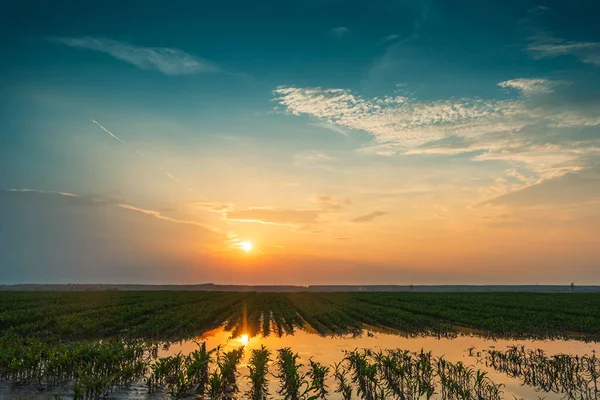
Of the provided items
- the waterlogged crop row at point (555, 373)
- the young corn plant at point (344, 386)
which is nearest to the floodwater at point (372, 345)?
the young corn plant at point (344, 386)

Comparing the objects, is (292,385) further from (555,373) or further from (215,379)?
(555,373)

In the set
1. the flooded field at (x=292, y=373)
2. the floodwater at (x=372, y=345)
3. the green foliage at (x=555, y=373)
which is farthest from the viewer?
the floodwater at (x=372, y=345)

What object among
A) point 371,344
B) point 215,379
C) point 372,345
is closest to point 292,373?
point 215,379

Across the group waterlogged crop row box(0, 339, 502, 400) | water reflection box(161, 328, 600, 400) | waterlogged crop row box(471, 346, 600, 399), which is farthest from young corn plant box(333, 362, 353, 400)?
waterlogged crop row box(471, 346, 600, 399)

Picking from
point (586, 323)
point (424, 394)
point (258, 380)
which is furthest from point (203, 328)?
point (586, 323)

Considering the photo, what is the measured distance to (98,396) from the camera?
11.8m

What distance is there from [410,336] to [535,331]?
9009 mm

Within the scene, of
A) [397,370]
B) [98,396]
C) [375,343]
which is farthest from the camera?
[375,343]

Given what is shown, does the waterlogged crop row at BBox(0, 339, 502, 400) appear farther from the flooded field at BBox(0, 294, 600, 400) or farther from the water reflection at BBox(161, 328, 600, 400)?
the water reflection at BBox(161, 328, 600, 400)

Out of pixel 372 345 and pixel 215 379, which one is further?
pixel 372 345

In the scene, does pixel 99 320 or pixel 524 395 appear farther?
pixel 99 320

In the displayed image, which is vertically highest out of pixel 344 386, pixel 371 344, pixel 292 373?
pixel 292 373

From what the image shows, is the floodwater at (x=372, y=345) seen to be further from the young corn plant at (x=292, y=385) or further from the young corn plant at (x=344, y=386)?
the young corn plant at (x=292, y=385)

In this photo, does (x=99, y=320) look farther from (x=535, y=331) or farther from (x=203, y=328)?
(x=535, y=331)
